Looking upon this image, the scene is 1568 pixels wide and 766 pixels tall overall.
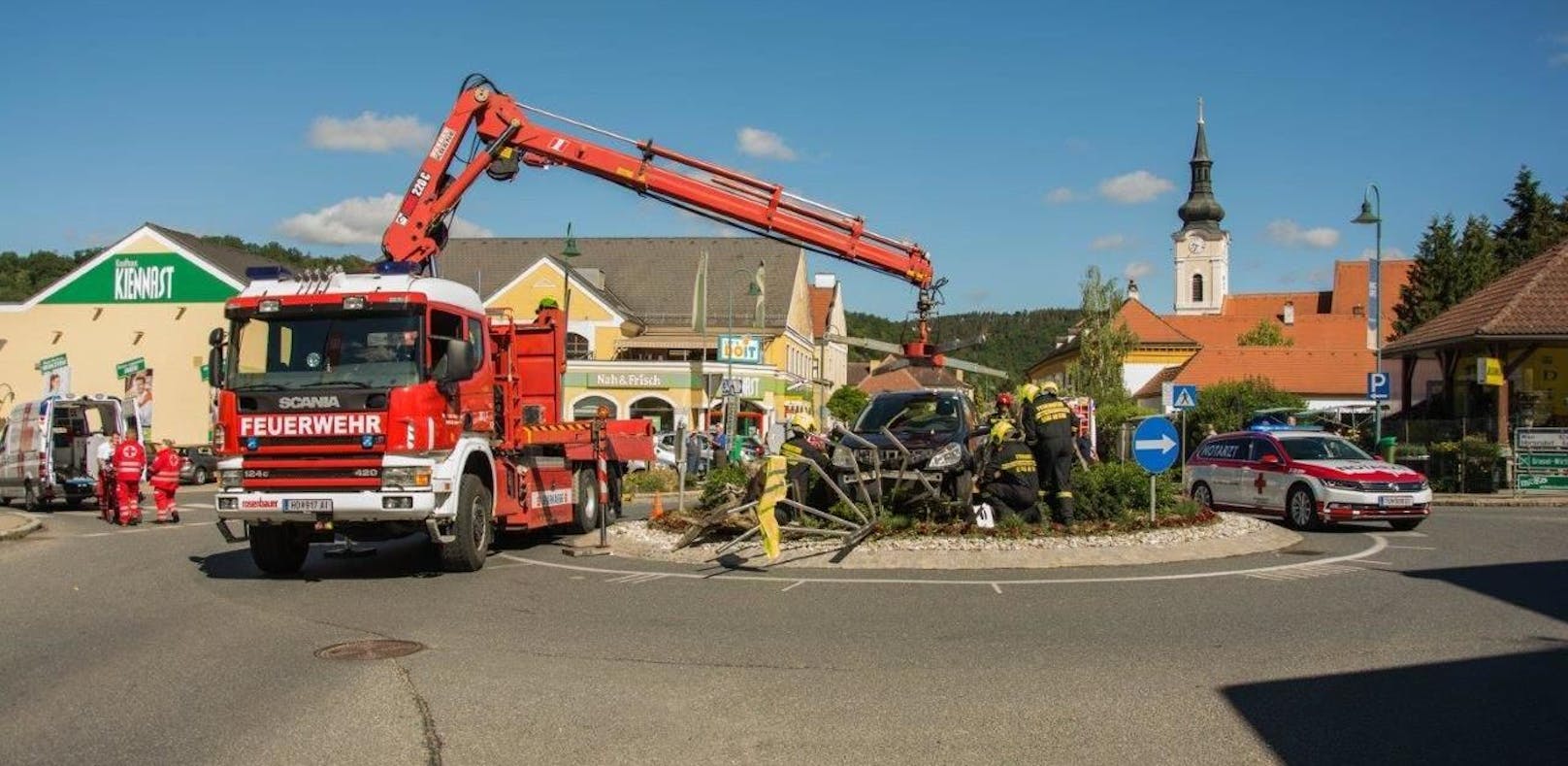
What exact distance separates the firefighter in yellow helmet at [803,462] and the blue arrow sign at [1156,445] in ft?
12.7

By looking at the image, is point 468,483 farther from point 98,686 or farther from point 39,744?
point 39,744

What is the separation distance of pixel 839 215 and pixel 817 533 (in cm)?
609

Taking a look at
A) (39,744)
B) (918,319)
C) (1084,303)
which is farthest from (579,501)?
(1084,303)

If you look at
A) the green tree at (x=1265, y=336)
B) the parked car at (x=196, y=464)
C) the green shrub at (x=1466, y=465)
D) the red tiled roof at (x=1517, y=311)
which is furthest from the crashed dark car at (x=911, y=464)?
the green tree at (x=1265, y=336)

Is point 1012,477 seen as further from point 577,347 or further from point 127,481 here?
point 577,347

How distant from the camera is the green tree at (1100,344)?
221 ft

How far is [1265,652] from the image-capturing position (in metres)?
9.09

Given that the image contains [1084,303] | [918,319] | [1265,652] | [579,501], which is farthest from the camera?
[1084,303]

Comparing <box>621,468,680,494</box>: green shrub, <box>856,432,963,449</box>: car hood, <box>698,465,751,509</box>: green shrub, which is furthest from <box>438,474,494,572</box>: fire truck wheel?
<box>621,468,680,494</box>: green shrub

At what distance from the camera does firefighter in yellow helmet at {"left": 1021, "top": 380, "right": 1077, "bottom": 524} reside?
16.0 meters

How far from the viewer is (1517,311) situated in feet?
109

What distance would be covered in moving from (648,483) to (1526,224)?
154 feet

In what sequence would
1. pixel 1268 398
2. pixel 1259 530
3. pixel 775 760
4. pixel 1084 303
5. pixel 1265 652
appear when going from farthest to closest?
1. pixel 1084 303
2. pixel 1268 398
3. pixel 1259 530
4. pixel 1265 652
5. pixel 775 760

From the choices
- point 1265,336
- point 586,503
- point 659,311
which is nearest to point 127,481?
point 586,503
